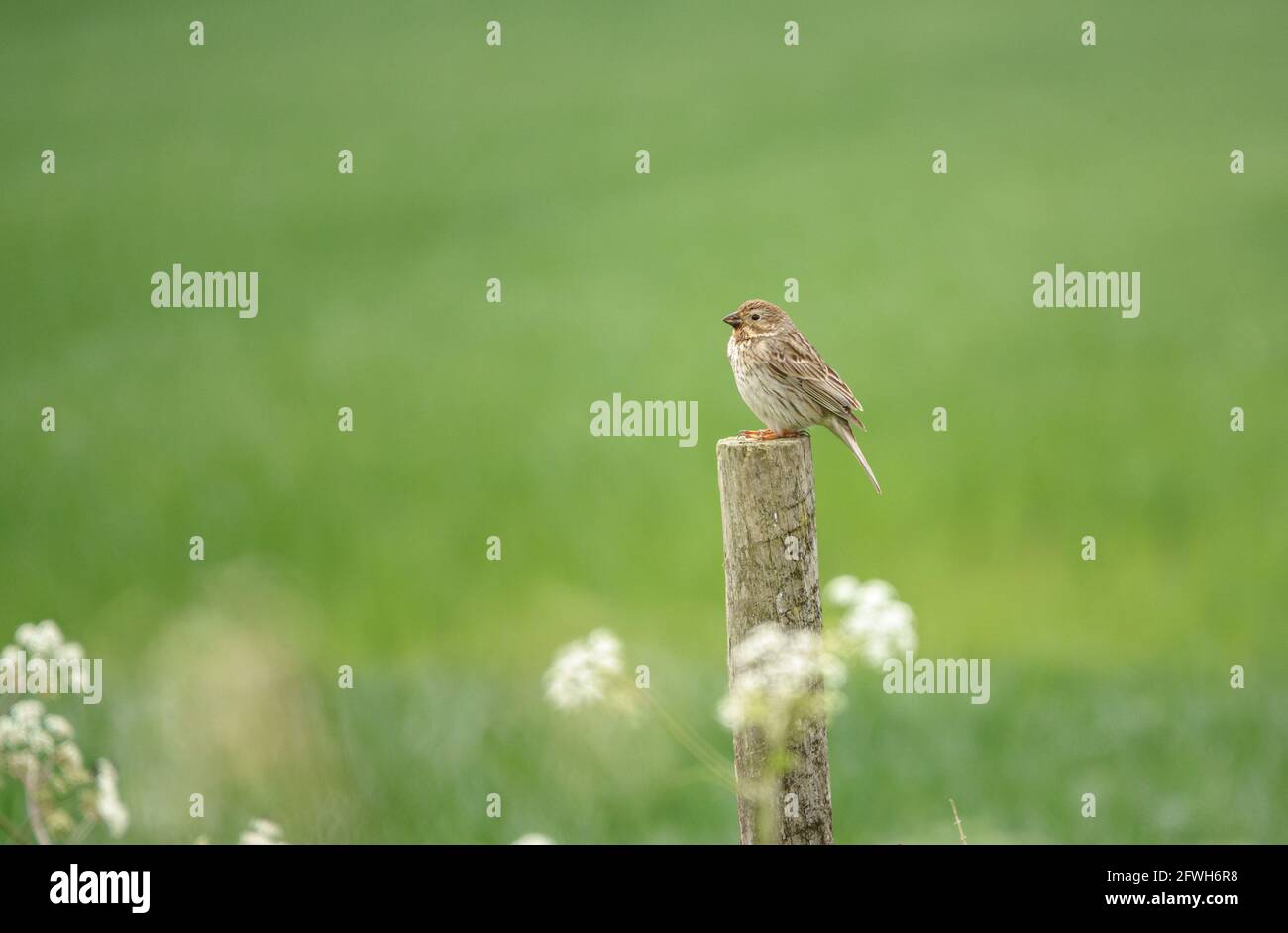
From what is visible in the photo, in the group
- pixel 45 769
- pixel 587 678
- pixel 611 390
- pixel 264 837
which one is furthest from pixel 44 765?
pixel 611 390

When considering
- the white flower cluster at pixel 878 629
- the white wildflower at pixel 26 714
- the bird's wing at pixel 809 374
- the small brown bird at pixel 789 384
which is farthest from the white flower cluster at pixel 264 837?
the bird's wing at pixel 809 374

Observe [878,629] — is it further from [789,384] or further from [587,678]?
[789,384]

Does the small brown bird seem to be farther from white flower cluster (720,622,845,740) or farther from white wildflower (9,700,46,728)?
white wildflower (9,700,46,728)

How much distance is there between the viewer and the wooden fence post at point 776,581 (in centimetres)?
522

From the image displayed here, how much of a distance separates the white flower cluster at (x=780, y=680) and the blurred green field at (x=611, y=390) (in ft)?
15.2

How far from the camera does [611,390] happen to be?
57.0 ft

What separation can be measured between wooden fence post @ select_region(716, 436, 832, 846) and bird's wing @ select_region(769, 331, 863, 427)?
1.63 m

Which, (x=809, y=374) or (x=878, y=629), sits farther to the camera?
(x=809, y=374)

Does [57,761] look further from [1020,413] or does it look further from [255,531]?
[1020,413]

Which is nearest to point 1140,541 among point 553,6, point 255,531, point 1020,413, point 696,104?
point 1020,413

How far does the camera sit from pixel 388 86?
2703 cm

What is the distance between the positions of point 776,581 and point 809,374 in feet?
6.45

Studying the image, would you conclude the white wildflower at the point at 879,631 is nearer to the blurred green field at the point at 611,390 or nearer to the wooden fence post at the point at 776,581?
the wooden fence post at the point at 776,581

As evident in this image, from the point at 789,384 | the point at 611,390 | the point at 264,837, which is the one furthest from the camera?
the point at 611,390
